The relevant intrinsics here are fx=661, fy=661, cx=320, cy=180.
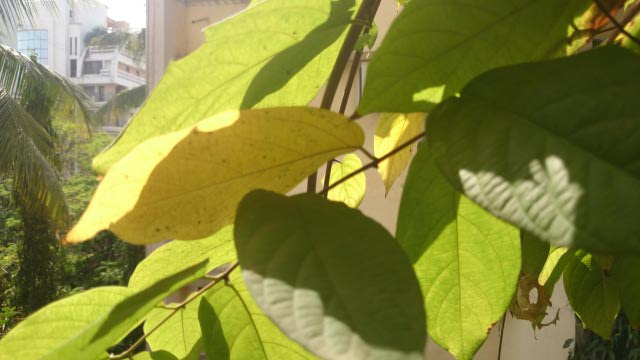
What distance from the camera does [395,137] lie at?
37cm

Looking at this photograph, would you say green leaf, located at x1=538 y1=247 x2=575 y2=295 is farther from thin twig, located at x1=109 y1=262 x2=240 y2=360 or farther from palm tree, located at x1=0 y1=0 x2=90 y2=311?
→ palm tree, located at x1=0 y1=0 x2=90 y2=311

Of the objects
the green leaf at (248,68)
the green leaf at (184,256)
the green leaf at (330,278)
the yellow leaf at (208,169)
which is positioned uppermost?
the green leaf at (248,68)

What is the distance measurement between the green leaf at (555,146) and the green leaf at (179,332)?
0.15 metres

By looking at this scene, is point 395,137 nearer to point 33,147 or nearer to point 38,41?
point 33,147

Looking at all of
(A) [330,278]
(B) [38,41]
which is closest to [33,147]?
(B) [38,41]

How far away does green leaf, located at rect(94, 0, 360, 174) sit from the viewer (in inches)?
8.7

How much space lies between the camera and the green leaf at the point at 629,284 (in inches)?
11.9

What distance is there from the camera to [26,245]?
5898mm

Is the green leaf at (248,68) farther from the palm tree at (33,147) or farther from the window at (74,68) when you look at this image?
the window at (74,68)

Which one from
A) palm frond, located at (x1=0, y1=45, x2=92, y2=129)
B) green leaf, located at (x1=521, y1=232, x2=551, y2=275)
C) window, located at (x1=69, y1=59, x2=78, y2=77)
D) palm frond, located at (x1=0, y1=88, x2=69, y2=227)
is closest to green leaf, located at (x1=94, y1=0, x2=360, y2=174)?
green leaf, located at (x1=521, y1=232, x2=551, y2=275)

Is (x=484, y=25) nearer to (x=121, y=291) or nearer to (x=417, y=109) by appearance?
(x=417, y=109)

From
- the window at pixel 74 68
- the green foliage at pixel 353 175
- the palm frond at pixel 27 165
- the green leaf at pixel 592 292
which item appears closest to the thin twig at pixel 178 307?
the green foliage at pixel 353 175

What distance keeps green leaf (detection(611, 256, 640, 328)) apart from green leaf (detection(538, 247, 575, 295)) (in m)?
0.03

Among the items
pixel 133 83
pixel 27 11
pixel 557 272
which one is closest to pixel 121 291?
pixel 557 272
